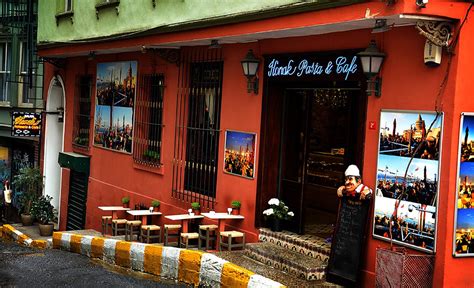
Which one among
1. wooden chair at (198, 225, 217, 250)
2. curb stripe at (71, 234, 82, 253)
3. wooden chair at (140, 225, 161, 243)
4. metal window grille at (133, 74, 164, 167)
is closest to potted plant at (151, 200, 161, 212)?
metal window grille at (133, 74, 164, 167)

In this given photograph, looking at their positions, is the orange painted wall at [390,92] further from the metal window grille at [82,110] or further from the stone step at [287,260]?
the metal window grille at [82,110]

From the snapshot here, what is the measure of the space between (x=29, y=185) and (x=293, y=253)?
13.2m

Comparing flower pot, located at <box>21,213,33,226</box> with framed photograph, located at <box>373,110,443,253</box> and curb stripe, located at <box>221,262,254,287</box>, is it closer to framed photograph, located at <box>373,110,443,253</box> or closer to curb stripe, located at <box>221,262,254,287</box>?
curb stripe, located at <box>221,262,254,287</box>

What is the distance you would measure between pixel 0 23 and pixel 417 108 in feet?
58.5

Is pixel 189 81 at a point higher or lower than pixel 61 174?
higher

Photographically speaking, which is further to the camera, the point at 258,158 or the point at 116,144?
the point at 116,144

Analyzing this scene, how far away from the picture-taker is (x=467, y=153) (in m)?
8.23

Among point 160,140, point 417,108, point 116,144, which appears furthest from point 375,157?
point 116,144

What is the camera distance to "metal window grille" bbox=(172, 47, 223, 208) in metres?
13.1

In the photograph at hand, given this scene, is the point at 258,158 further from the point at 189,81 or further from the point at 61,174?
the point at 61,174

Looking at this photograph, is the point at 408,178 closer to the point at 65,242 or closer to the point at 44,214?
the point at 65,242

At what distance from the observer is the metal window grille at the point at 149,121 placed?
1516 cm

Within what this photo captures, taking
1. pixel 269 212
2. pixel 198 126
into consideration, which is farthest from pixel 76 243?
pixel 269 212

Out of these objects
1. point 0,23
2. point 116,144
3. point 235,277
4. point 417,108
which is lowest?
point 235,277
